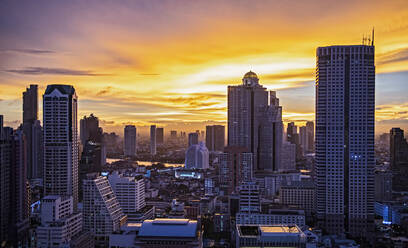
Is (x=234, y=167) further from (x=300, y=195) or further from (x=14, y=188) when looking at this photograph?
(x=14, y=188)

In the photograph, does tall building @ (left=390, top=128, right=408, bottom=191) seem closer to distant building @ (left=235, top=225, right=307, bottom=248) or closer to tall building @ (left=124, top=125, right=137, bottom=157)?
distant building @ (left=235, top=225, right=307, bottom=248)

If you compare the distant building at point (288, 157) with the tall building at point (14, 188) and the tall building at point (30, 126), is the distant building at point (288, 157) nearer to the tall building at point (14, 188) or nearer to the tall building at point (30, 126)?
the tall building at point (30, 126)

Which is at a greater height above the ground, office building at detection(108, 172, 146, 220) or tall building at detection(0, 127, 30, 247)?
tall building at detection(0, 127, 30, 247)

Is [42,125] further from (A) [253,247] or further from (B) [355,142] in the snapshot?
(B) [355,142]

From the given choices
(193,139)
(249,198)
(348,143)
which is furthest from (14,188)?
(193,139)

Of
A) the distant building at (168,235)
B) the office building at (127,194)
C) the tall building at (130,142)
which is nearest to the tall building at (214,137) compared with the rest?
the tall building at (130,142)

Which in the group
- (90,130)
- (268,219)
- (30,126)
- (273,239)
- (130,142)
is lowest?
(268,219)

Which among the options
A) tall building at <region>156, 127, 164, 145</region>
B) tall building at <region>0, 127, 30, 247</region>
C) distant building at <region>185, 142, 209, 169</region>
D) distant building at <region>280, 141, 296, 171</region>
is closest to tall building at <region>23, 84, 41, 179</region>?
tall building at <region>0, 127, 30, 247</region>

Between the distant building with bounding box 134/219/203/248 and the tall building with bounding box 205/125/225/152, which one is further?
the tall building with bounding box 205/125/225/152
